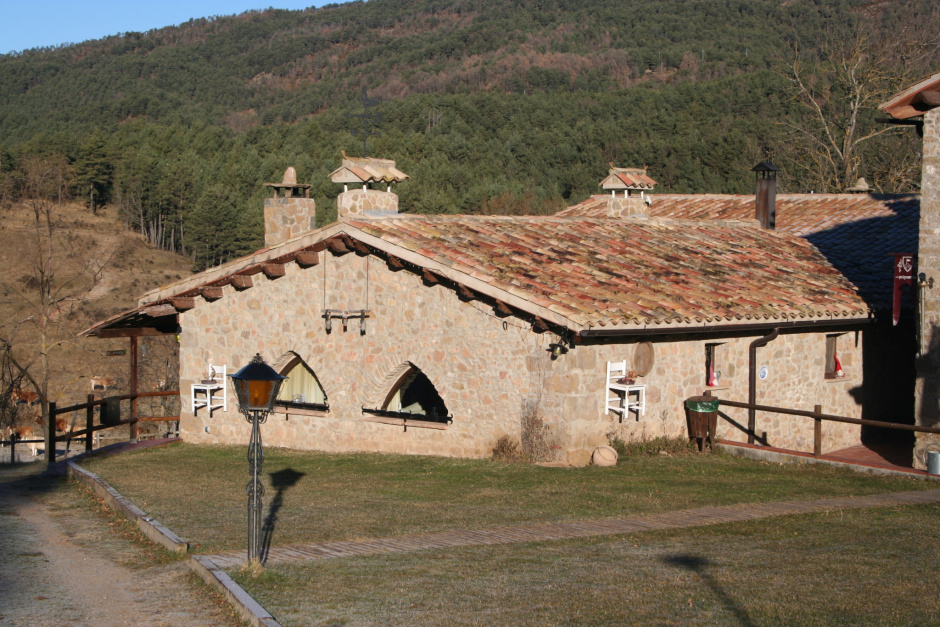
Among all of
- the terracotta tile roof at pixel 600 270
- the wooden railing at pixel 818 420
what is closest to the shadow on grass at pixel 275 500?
the terracotta tile roof at pixel 600 270

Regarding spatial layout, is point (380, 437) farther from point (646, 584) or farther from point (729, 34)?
point (729, 34)

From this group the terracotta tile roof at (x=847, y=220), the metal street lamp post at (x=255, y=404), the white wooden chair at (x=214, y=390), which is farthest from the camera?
the terracotta tile roof at (x=847, y=220)

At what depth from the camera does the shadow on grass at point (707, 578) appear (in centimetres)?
684

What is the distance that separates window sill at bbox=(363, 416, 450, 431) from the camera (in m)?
15.3

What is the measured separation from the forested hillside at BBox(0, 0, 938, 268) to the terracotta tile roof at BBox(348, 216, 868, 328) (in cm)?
1940

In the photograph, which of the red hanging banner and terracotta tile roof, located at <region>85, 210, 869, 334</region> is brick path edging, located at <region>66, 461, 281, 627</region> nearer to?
terracotta tile roof, located at <region>85, 210, 869, 334</region>

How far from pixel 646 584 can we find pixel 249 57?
121102mm

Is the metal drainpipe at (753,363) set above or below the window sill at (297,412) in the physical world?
above

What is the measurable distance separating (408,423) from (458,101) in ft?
221

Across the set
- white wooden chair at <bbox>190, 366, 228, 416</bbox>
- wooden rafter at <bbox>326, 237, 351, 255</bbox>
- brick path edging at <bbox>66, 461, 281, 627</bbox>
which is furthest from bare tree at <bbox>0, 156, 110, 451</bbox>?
brick path edging at <bbox>66, 461, 281, 627</bbox>

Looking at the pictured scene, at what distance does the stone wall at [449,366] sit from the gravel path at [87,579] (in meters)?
5.36

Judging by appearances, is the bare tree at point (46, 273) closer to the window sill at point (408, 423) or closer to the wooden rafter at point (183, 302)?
the wooden rafter at point (183, 302)

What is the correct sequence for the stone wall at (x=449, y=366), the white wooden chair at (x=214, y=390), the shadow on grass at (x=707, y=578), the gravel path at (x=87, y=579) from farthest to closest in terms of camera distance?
1. the white wooden chair at (x=214, y=390)
2. the stone wall at (x=449, y=366)
3. the gravel path at (x=87, y=579)
4. the shadow on grass at (x=707, y=578)

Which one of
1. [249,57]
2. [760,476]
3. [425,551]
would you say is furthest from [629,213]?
[249,57]
